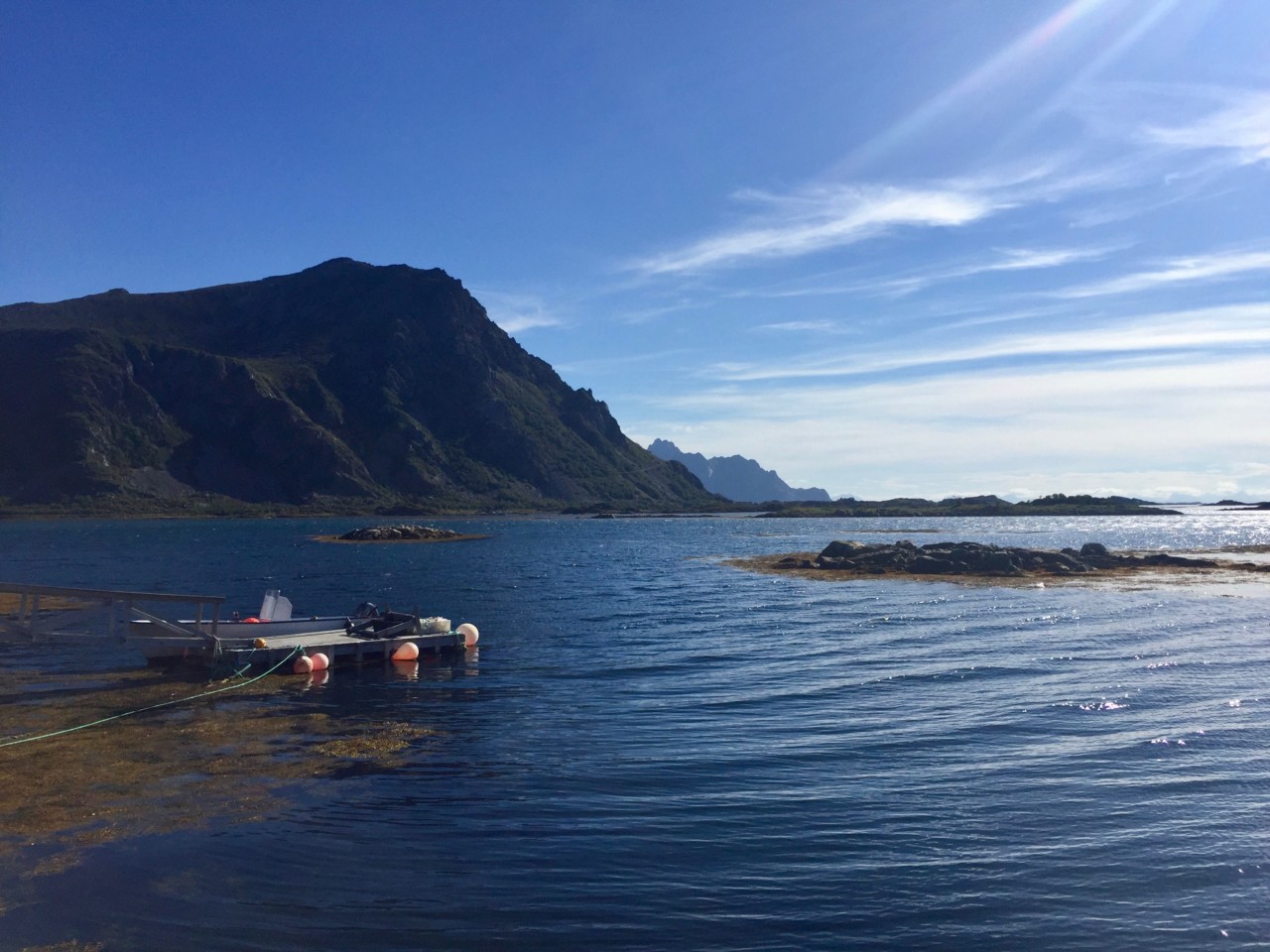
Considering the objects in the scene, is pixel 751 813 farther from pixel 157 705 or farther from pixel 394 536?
pixel 394 536

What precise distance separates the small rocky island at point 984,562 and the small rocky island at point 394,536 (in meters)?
65.6

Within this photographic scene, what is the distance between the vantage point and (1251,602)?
46.1 meters

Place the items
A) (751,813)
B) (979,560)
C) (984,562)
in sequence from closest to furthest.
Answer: (751,813) < (984,562) < (979,560)

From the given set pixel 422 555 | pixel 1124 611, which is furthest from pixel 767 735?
pixel 422 555

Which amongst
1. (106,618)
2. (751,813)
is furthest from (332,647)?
(751,813)

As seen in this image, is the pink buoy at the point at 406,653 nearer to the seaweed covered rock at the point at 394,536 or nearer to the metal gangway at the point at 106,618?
the metal gangway at the point at 106,618

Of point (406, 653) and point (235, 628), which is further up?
point (235, 628)

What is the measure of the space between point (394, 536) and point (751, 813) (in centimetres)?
11568

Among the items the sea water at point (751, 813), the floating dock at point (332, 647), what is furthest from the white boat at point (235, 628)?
the sea water at point (751, 813)

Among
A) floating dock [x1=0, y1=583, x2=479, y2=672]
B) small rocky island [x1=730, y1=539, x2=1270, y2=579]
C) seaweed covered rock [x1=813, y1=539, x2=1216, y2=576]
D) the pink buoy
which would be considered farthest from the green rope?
seaweed covered rock [x1=813, y1=539, x2=1216, y2=576]

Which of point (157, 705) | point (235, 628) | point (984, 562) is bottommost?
point (157, 705)

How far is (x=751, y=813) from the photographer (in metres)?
15.4

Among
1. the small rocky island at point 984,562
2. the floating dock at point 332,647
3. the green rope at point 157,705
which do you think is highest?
the small rocky island at point 984,562

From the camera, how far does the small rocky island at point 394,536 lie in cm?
12262
